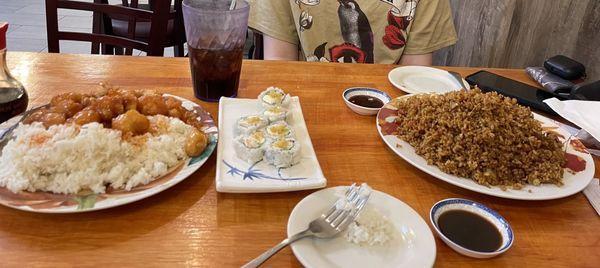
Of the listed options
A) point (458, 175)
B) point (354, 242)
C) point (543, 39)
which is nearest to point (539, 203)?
point (458, 175)

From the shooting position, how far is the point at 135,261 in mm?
789

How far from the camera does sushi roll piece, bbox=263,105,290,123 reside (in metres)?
1.18

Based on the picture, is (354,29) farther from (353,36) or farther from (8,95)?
(8,95)

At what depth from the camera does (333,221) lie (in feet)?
2.84

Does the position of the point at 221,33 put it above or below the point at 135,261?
above

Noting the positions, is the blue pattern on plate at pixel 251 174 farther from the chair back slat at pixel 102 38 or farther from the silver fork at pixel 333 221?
the chair back slat at pixel 102 38

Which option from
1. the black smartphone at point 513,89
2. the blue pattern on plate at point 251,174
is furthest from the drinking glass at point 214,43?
the black smartphone at point 513,89

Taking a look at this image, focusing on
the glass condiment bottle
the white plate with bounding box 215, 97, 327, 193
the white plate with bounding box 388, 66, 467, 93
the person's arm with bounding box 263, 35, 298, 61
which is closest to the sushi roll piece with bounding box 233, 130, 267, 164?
the white plate with bounding box 215, 97, 327, 193

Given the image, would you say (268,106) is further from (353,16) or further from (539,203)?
(353,16)

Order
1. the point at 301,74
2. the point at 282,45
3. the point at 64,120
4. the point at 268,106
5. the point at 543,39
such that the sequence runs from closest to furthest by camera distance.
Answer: the point at 64,120, the point at 268,106, the point at 301,74, the point at 282,45, the point at 543,39

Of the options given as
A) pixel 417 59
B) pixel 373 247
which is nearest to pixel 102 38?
pixel 417 59

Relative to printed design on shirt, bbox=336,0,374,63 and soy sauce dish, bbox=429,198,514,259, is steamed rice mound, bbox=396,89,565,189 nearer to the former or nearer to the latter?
soy sauce dish, bbox=429,198,514,259

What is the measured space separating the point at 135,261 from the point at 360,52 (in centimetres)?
157

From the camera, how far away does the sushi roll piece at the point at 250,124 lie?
1.12 metres
